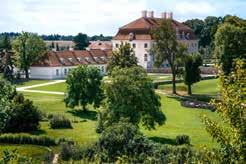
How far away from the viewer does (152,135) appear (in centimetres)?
3734

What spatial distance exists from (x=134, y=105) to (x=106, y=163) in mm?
9765

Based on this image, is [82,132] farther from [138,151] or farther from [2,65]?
[2,65]

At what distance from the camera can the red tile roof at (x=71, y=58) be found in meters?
77.2

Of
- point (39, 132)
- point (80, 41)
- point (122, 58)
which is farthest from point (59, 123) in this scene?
point (80, 41)

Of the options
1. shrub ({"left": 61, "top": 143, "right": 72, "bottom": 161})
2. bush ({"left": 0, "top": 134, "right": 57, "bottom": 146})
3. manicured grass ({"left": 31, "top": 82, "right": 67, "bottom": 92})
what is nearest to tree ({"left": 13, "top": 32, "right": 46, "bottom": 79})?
manicured grass ({"left": 31, "top": 82, "right": 67, "bottom": 92})

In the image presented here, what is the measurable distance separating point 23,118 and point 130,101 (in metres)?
8.11

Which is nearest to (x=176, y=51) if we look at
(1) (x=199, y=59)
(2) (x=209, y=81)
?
(1) (x=199, y=59)

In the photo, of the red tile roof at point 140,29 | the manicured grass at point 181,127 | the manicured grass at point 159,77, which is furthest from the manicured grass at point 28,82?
the manicured grass at point 181,127

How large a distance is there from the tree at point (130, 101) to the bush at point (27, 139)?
3737mm

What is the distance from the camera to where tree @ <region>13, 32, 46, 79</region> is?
253 ft

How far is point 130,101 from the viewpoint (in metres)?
35.9

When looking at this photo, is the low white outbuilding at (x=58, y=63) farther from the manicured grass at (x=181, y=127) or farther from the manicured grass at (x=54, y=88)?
the manicured grass at (x=181, y=127)

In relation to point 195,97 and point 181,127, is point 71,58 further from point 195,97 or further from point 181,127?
point 181,127

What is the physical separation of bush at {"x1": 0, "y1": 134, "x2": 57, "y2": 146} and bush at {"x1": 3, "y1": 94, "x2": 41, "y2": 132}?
8.86 ft
